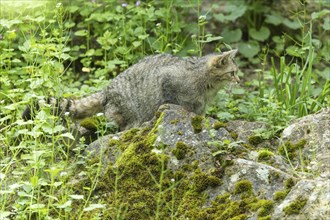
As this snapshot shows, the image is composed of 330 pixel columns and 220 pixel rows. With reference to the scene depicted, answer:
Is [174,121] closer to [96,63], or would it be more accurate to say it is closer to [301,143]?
[301,143]

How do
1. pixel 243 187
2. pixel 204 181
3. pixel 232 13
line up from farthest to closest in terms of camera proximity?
pixel 232 13
pixel 204 181
pixel 243 187

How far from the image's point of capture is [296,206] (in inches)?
187

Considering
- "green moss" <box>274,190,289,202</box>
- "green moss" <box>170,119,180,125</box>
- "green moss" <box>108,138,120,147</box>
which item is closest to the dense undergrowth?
"green moss" <box>108,138,120,147</box>

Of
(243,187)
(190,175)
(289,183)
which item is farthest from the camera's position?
(190,175)

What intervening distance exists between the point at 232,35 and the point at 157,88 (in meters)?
2.97

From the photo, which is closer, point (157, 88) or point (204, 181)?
point (204, 181)

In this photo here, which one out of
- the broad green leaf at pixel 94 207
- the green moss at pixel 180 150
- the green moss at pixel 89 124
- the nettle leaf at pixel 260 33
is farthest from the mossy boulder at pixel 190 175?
the nettle leaf at pixel 260 33

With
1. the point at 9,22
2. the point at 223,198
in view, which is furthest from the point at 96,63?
the point at 223,198

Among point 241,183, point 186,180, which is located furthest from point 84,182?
point 241,183

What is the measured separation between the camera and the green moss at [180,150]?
5625 mm

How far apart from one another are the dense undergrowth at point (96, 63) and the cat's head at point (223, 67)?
19cm

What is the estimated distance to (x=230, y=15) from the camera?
376 inches

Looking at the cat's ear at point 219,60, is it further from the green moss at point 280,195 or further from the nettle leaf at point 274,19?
the nettle leaf at point 274,19

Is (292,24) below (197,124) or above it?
below
